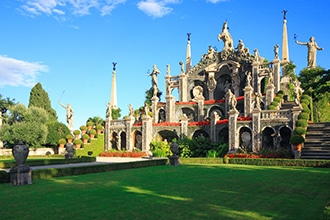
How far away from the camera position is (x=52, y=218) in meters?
9.06

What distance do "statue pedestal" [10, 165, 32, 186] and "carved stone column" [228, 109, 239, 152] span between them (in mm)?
25010

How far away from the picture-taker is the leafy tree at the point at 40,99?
69750 mm

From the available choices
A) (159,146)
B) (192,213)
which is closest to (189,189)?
(192,213)

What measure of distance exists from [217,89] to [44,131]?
28115 millimetres

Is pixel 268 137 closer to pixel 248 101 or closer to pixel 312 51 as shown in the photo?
pixel 248 101

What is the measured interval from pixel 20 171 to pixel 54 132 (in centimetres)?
4074

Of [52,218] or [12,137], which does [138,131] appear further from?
[52,218]

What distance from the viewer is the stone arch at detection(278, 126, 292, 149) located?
34791mm

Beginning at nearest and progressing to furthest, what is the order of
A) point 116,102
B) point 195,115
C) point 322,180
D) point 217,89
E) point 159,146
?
point 322,180 → point 159,146 → point 195,115 → point 217,89 → point 116,102

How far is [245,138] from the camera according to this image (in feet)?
126

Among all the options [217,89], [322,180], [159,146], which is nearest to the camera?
[322,180]

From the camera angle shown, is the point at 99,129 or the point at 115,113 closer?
the point at 99,129

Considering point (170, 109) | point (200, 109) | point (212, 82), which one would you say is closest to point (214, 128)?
point (200, 109)

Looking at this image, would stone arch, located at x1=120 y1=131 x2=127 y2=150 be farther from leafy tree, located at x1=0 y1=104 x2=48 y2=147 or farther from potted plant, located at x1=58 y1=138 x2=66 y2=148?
leafy tree, located at x1=0 y1=104 x2=48 y2=147
